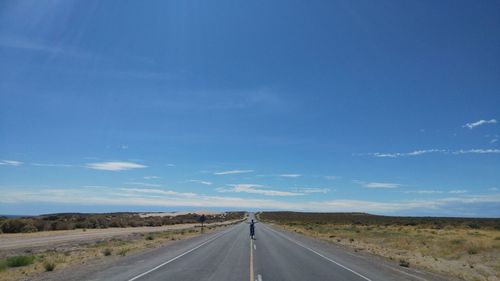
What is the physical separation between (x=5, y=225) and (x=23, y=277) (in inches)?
1716

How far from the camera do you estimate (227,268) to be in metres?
19.4

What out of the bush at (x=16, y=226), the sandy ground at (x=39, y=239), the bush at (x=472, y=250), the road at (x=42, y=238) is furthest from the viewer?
the bush at (x=16, y=226)

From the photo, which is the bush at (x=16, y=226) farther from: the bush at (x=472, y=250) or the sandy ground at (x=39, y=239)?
the bush at (x=472, y=250)

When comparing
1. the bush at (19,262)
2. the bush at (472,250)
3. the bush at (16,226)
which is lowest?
the bush at (19,262)

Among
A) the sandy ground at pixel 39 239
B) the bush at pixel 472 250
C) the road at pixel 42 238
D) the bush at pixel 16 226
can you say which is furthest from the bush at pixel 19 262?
the bush at pixel 16 226

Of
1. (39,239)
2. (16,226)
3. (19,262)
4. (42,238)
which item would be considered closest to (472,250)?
(19,262)

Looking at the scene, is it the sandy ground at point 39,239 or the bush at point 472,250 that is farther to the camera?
the sandy ground at point 39,239

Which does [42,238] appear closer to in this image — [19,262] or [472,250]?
[19,262]

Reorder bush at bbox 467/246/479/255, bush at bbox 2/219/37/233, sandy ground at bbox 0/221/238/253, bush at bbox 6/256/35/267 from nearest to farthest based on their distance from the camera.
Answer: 1. bush at bbox 6/256/35/267
2. bush at bbox 467/246/479/255
3. sandy ground at bbox 0/221/238/253
4. bush at bbox 2/219/37/233

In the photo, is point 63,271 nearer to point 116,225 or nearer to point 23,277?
point 23,277

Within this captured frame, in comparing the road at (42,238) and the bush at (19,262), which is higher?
the road at (42,238)

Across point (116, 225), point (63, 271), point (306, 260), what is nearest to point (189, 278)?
point (63, 271)

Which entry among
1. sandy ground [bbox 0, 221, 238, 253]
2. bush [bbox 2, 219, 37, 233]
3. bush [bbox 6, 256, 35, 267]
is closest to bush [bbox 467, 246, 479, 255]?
bush [bbox 6, 256, 35, 267]

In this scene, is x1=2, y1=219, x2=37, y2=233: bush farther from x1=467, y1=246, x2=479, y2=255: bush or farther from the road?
x1=467, y1=246, x2=479, y2=255: bush
